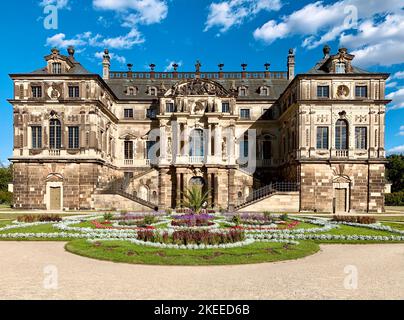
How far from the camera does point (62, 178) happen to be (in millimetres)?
38656

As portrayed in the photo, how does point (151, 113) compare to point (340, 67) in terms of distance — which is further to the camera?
point (151, 113)

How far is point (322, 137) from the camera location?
38125mm

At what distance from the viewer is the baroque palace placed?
37625mm

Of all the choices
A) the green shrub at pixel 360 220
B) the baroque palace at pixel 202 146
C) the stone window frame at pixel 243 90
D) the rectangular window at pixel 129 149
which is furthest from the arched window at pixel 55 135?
the green shrub at pixel 360 220

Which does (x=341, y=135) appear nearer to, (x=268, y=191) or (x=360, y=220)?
(x=268, y=191)

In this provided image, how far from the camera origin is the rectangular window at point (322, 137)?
38094mm

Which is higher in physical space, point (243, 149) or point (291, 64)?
point (291, 64)

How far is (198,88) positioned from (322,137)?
17621mm

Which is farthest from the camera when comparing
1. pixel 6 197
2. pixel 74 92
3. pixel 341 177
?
pixel 6 197

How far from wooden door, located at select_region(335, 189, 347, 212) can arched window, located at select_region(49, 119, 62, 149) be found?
34.6 meters

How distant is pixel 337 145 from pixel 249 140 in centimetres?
1369

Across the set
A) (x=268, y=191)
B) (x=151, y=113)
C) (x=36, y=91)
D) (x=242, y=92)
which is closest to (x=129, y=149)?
(x=151, y=113)

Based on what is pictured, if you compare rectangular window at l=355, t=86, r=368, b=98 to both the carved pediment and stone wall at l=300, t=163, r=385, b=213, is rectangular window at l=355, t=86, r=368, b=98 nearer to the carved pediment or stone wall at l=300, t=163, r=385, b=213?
stone wall at l=300, t=163, r=385, b=213
